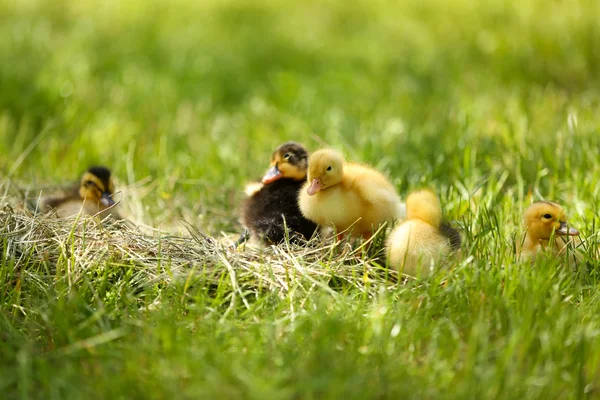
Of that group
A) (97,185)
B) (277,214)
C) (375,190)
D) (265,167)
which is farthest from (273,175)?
(265,167)

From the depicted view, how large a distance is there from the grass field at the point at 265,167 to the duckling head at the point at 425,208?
17 cm

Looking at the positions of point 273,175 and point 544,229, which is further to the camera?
point 273,175

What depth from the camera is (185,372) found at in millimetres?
2648

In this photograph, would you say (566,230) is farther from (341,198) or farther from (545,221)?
(341,198)

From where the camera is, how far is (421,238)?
351 cm

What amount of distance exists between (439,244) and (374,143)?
7.08 ft

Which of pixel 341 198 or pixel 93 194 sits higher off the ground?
pixel 341 198

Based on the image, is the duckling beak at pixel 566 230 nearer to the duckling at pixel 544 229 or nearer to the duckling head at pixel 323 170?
the duckling at pixel 544 229

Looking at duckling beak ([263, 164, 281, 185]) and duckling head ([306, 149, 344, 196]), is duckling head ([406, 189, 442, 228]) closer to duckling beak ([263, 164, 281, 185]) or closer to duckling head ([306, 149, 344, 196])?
duckling head ([306, 149, 344, 196])

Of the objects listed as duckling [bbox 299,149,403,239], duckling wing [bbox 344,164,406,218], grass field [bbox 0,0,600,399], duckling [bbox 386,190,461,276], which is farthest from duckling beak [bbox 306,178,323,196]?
duckling [bbox 386,190,461,276]

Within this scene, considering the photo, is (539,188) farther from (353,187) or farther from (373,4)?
(373,4)

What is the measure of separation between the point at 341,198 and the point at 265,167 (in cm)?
173

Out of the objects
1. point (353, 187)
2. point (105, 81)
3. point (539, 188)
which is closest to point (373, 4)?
point (105, 81)

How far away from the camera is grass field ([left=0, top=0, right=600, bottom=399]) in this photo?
2709mm
